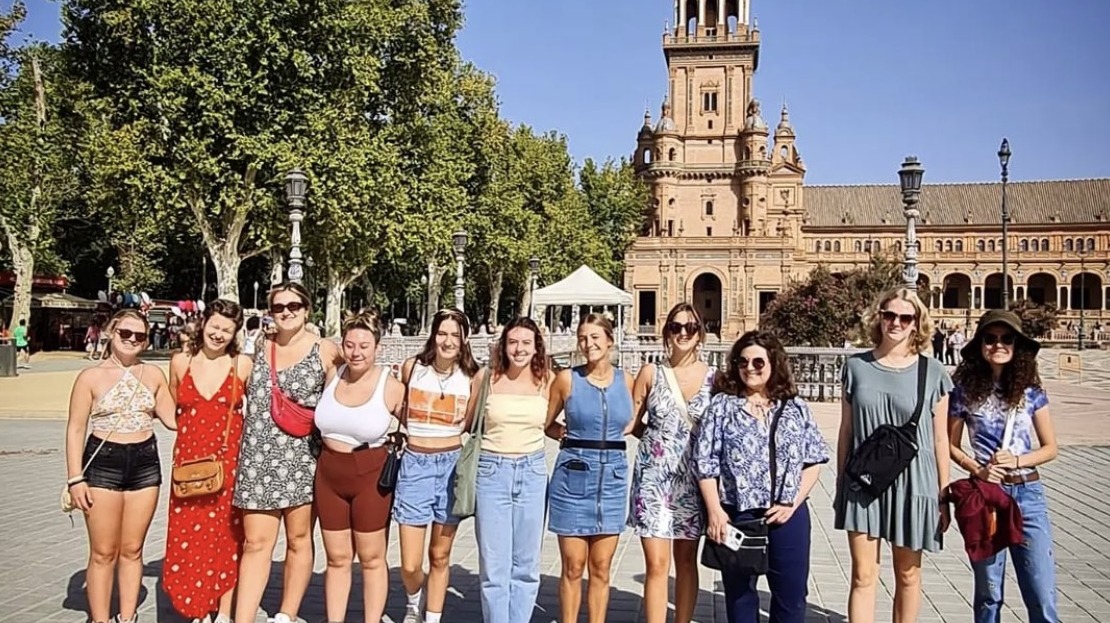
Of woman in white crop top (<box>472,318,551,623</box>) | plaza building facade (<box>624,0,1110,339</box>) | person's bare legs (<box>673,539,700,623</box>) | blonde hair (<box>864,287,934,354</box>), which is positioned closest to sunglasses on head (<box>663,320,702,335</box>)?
woman in white crop top (<box>472,318,551,623</box>)

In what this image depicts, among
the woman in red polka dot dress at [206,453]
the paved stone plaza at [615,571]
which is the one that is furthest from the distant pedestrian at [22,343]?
the woman in red polka dot dress at [206,453]

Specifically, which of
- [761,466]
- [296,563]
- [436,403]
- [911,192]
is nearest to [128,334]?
[296,563]

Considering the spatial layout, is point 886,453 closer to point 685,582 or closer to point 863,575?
point 863,575

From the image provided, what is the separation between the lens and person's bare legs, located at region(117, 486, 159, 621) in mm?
5082

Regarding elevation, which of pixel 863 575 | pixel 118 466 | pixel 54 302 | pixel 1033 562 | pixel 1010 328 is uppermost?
pixel 54 302

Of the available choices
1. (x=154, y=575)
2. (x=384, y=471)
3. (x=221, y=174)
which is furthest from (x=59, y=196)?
(x=384, y=471)

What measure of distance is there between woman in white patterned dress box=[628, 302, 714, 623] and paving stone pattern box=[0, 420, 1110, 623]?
879mm

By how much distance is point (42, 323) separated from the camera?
4194cm

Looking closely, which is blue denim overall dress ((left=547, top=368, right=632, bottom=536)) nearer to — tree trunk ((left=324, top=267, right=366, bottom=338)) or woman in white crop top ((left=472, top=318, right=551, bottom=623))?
woman in white crop top ((left=472, top=318, right=551, bottom=623))

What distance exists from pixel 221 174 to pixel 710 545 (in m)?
23.3

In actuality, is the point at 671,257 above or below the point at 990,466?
above

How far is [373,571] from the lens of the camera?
205 inches

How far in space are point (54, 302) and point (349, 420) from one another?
39698 mm

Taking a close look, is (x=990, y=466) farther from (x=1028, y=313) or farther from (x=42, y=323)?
(x=1028, y=313)
